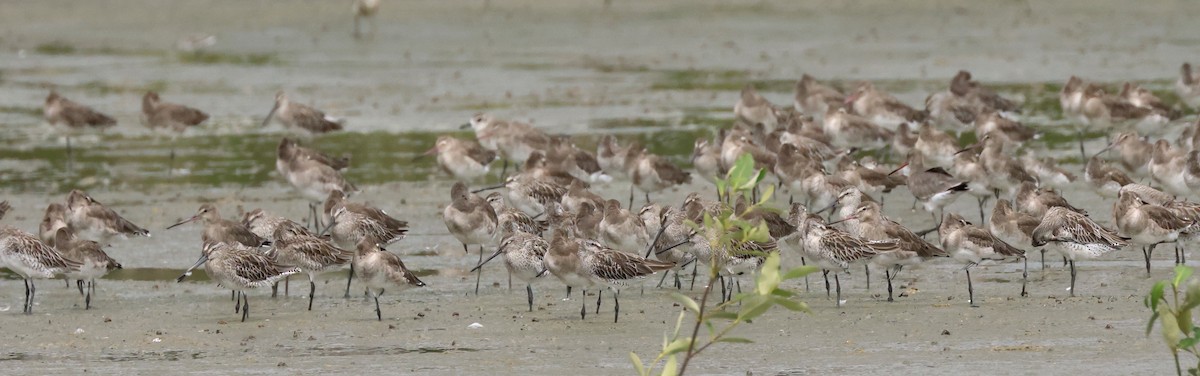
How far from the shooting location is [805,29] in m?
30.0

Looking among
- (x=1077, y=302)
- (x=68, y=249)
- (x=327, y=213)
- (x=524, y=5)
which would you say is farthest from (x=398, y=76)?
(x=1077, y=302)

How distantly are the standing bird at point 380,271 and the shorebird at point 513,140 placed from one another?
231 inches

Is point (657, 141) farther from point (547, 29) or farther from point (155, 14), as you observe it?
point (155, 14)

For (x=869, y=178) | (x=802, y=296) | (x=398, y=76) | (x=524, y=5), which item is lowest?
(x=802, y=296)

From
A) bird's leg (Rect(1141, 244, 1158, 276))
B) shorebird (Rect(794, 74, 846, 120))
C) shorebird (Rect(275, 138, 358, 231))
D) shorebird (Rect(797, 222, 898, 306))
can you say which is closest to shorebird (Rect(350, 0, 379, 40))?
shorebird (Rect(794, 74, 846, 120))

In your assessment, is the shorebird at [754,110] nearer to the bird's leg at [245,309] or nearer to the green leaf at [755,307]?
the bird's leg at [245,309]

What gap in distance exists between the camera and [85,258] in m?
12.1

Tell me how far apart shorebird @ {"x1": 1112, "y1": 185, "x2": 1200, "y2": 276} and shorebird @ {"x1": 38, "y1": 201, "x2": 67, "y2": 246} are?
777 centimetres

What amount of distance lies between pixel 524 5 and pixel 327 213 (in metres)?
19.4

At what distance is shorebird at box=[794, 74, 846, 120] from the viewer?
2033cm

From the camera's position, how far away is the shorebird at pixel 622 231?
41.9 feet

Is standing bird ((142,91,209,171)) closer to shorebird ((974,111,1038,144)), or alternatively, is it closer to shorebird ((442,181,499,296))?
shorebird ((442,181,499,296))

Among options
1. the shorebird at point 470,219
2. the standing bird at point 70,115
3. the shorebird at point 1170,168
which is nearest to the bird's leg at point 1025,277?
the shorebird at point 1170,168

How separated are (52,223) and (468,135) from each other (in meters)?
7.85
